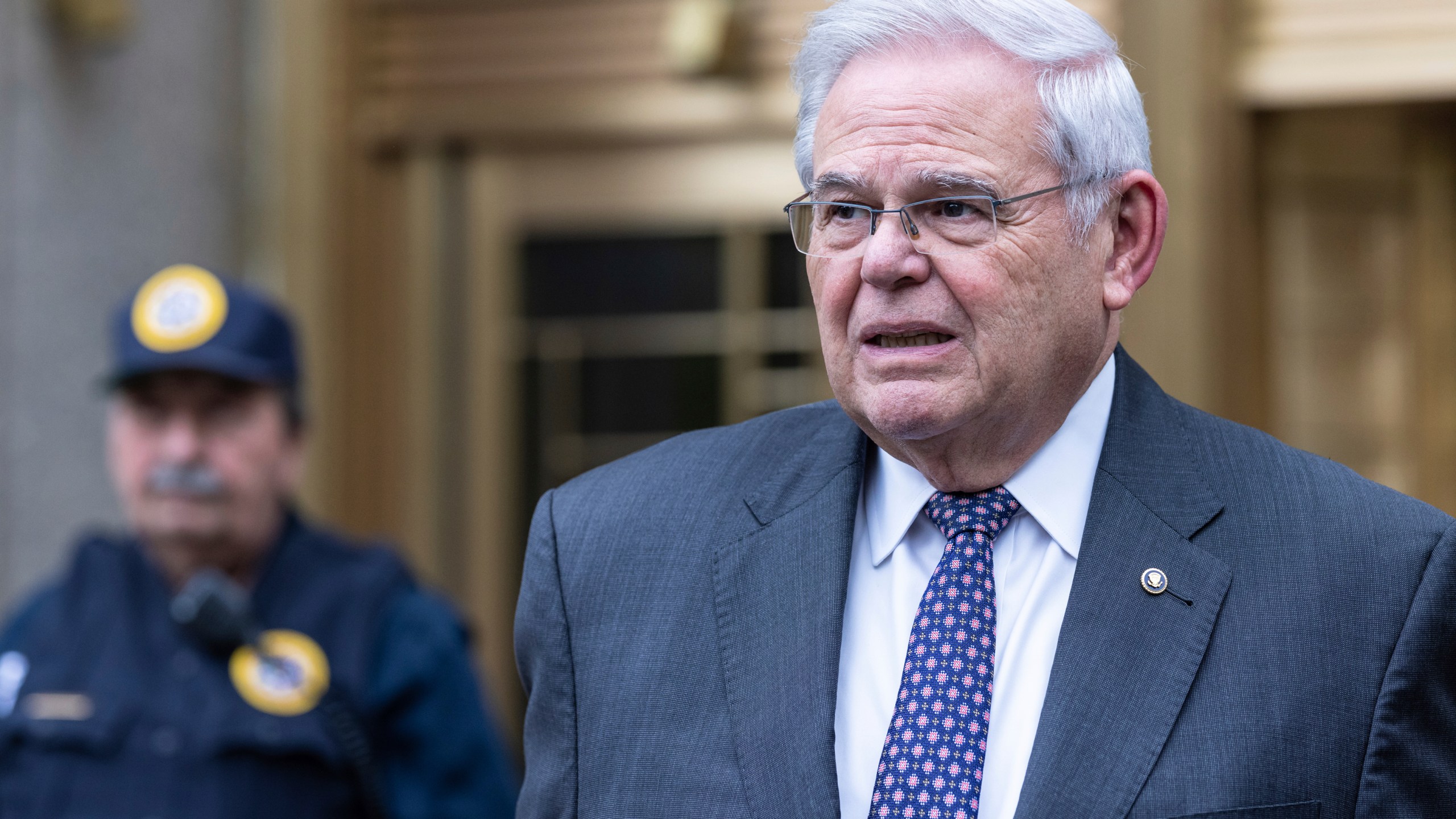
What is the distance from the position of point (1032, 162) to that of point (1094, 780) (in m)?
0.63

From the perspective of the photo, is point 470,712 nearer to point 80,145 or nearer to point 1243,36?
point 80,145

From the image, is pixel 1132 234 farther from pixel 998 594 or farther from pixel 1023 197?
pixel 998 594

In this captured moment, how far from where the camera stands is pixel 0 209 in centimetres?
402

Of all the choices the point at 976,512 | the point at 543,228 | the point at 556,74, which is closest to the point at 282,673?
the point at 976,512

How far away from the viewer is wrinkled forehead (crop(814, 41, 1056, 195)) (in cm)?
166

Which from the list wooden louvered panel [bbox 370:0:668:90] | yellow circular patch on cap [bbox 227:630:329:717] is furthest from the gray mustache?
wooden louvered panel [bbox 370:0:668:90]

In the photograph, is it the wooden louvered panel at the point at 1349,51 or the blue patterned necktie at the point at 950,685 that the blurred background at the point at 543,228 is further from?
the blue patterned necktie at the point at 950,685

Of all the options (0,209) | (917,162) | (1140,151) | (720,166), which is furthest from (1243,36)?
(0,209)

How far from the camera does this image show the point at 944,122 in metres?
1.66

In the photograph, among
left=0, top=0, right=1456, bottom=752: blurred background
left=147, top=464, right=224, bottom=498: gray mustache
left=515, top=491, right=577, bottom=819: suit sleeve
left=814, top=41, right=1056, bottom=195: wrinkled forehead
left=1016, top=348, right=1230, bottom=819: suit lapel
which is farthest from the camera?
left=0, top=0, right=1456, bottom=752: blurred background

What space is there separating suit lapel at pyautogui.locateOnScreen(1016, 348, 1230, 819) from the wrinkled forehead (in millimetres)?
335

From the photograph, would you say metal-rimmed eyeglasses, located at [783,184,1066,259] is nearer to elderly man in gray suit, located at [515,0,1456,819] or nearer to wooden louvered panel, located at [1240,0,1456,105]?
elderly man in gray suit, located at [515,0,1456,819]

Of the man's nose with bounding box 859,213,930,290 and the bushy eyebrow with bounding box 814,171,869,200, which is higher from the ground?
the bushy eyebrow with bounding box 814,171,869,200

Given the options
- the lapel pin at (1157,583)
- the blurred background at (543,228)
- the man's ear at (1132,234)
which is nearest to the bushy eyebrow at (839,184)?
the man's ear at (1132,234)
